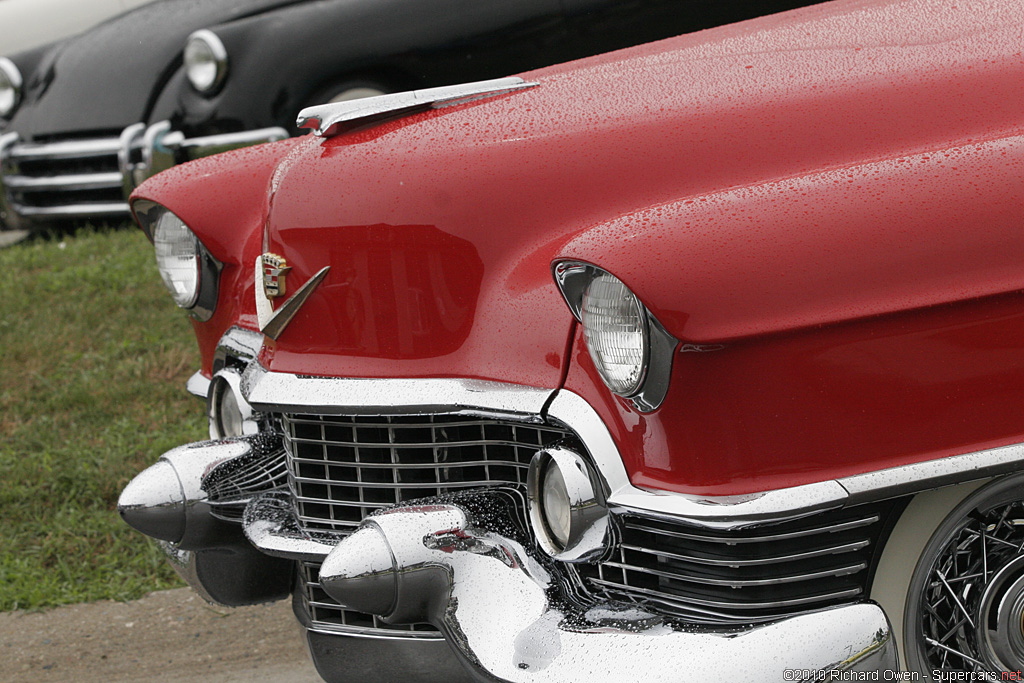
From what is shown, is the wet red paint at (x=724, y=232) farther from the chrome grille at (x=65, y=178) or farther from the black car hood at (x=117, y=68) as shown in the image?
the chrome grille at (x=65, y=178)

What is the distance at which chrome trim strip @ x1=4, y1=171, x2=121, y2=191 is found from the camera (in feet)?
20.9

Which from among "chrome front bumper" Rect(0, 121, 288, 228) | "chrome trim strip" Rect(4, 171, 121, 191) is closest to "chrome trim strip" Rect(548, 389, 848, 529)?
"chrome front bumper" Rect(0, 121, 288, 228)

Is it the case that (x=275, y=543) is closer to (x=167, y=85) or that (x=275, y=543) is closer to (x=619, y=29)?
(x=619, y=29)

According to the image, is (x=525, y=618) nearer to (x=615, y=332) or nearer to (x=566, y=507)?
(x=566, y=507)

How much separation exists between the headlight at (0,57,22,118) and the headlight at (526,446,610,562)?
6.33 m

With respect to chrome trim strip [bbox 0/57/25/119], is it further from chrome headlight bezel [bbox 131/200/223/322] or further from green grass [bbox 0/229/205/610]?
chrome headlight bezel [bbox 131/200/223/322]

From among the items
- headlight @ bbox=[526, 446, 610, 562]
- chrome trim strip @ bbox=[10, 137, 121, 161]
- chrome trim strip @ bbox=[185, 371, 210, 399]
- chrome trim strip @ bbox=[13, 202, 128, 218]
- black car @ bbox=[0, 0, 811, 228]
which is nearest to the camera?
headlight @ bbox=[526, 446, 610, 562]

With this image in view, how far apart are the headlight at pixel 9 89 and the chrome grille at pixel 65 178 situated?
21.6 inches

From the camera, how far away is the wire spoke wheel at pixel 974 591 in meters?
1.55

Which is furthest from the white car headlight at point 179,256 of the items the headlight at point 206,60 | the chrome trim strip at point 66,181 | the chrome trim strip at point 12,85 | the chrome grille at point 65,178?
the chrome trim strip at point 12,85

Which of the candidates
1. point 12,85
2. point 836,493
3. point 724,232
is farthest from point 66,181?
point 836,493

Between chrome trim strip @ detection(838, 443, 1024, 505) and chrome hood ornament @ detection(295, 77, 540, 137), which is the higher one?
chrome hood ornament @ detection(295, 77, 540, 137)

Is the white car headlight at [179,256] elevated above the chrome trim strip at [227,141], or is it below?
below

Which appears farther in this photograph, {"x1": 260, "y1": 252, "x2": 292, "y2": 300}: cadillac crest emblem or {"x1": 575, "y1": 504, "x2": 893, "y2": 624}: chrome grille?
{"x1": 260, "y1": 252, "x2": 292, "y2": 300}: cadillac crest emblem
